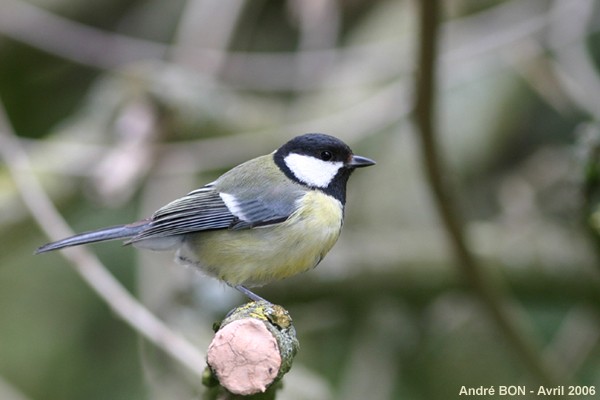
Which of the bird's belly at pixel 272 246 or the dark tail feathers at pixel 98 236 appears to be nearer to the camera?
the dark tail feathers at pixel 98 236

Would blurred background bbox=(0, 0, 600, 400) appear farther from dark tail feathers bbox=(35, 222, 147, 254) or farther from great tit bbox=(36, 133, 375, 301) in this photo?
dark tail feathers bbox=(35, 222, 147, 254)

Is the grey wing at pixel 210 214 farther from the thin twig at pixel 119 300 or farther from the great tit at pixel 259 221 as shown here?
the thin twig at pixel 119 300

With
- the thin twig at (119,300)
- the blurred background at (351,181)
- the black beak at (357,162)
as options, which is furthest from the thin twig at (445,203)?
the thin twig at (119,300)

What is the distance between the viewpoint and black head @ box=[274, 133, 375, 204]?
1.44 metres

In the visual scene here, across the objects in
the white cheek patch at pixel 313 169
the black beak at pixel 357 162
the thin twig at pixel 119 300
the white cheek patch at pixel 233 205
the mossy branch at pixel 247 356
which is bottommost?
the mossy branch at pixel 247 356

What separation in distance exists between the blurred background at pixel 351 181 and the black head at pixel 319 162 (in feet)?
1.26

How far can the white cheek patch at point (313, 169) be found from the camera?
1.48 meters

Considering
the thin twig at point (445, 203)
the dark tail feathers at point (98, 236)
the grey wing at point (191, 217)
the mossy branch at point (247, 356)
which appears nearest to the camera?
the mossy branch at point (247, 356)

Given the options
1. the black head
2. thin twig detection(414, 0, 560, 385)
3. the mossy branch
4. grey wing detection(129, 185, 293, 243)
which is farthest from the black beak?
the mossy branch

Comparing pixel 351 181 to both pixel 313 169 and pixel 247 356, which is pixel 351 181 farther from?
pixel 247 356

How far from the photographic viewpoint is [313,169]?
59.0 inches

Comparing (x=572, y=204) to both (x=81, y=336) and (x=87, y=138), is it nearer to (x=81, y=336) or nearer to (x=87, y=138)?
(x=87, y=138)

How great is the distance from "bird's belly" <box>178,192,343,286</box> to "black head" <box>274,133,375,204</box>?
5 cm

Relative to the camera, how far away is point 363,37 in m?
3.11
